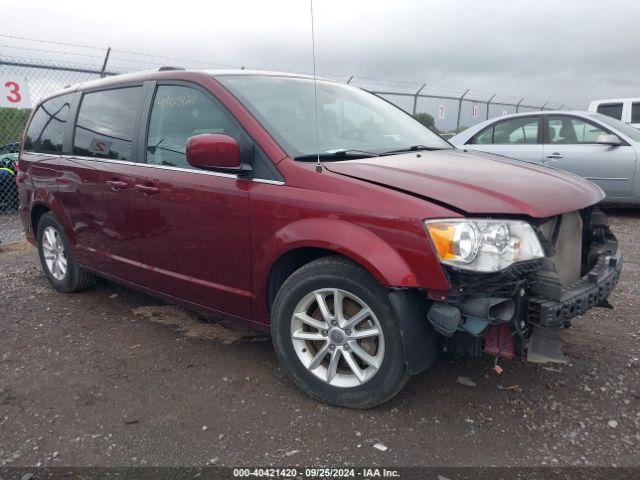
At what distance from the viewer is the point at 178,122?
340 centimetres

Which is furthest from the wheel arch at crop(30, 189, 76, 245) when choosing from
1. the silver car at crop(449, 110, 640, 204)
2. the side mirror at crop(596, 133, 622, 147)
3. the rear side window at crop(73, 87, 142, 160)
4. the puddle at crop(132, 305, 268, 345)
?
the side mirror at crop(596, 133, 622, 147)

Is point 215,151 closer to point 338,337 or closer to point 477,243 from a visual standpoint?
point 338,337

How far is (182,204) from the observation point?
3.25 m

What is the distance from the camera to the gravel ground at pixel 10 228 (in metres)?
7.60

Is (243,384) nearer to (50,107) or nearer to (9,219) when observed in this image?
(50,107)

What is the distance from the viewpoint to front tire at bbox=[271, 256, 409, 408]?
8.33ft

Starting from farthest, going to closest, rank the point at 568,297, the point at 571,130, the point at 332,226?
the point at 571,130
the point at 332,226
the point at 568,297

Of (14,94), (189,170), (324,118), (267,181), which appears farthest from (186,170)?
(14,94)

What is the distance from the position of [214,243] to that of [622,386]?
240cm

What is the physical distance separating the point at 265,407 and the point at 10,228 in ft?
24.3

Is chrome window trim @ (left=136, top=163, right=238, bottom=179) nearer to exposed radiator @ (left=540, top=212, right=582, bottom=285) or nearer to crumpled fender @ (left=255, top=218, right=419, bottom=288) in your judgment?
crumpled fender @ (left=255, top=218, right=419, bottom=288)

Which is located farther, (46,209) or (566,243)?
(46,209)

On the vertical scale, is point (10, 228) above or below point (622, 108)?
below

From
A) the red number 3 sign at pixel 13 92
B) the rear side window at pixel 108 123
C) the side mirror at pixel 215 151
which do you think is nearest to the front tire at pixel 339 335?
the side mirror at pixel 215 151
